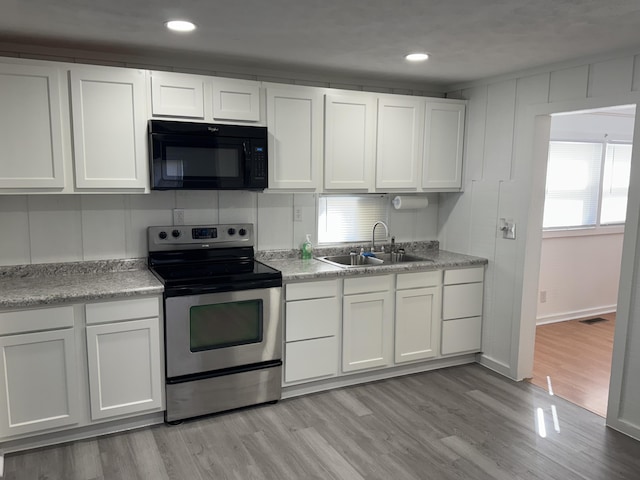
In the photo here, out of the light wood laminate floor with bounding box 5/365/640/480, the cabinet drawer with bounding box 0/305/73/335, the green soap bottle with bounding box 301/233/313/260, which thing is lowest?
the light wood laminate floor with bounding box 5/365/640/480

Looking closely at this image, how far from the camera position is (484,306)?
4008 mm

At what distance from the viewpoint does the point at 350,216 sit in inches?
161

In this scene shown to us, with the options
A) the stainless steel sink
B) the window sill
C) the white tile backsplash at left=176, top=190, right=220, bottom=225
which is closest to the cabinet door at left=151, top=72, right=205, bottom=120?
the white tile backsplash at left=176, top=190, right=220, bottom=225

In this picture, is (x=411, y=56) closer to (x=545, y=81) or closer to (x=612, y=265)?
(x=545, y=81)

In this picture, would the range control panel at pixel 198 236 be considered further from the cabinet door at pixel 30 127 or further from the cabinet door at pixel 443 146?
the cabinet door at pixel 443 146

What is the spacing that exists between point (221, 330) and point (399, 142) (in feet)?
6.38

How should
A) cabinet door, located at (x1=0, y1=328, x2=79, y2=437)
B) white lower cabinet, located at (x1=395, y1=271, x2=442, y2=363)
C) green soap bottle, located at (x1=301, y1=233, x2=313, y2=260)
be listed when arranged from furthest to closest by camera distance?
green soap bottle, located at (x1=301, y1=233, x2=313, y2=260), white lower cabinet, located at (x1=395, y1=271, x2=442, y2=363), cabinet door, located at (x1=0, y1=328, x2=79, y2=437)

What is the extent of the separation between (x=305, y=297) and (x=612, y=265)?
3.90 m

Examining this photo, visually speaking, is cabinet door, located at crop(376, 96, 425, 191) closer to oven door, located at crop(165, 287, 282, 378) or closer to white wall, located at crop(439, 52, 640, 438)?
white wall, located at crop(439, 52, 640, 438)

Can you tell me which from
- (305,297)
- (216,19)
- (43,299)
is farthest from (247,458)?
(216,19)

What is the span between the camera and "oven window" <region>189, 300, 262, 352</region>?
2988mm

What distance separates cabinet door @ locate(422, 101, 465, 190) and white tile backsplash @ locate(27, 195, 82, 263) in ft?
8.39

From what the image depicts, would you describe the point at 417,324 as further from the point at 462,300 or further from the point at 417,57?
the point at 417,57

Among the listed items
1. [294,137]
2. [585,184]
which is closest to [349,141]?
[294,137]
